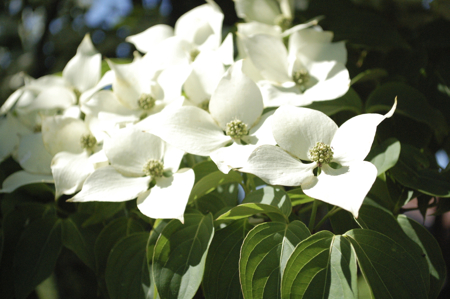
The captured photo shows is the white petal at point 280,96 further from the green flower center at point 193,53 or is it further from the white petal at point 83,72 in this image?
the white petal at point 83,72

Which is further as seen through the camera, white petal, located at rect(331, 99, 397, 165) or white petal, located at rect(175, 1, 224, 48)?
white petal, located at rect(175, 1, 224, 48)

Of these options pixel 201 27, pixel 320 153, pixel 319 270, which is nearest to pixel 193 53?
pixel 201 27

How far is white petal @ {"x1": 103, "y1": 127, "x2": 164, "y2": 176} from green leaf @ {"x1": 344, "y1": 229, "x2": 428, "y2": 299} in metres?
0.30

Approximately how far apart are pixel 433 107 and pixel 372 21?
0.75 ft

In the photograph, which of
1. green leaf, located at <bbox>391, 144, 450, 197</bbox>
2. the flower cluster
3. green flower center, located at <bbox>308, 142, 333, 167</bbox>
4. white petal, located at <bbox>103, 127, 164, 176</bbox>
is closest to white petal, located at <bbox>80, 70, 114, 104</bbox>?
the flower cluster

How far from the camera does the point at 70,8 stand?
1.66 meters

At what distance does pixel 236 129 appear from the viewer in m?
0.52

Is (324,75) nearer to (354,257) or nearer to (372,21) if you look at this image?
(372,21)

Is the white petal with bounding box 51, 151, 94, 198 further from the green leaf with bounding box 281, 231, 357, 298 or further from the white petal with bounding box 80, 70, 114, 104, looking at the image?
the green leaf with bounding box 281, 231, 357, 298

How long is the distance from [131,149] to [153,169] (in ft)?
0.15

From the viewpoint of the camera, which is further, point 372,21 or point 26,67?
point 26,67

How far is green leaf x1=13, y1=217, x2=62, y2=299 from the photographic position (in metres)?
0.55

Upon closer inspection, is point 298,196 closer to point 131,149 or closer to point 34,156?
point 131,149

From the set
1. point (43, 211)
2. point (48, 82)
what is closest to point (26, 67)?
point (48, 82)
